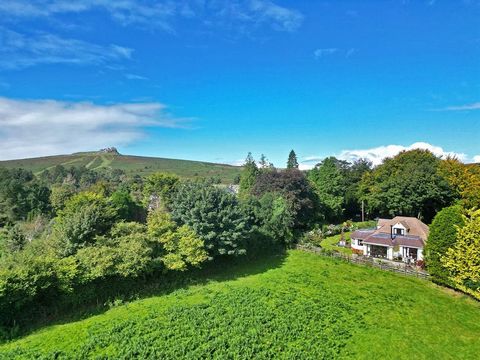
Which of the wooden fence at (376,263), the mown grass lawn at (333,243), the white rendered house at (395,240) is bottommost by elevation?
the mown grass lawn at (333,243)

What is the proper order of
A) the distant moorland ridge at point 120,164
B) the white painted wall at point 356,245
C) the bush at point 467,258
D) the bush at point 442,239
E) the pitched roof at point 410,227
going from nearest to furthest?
the bush at point 467,258
the bush at point 442,239
the pitched roof at point 410,227
the white painted wall at point 356,245
the distant moorland ridge at point 120,164

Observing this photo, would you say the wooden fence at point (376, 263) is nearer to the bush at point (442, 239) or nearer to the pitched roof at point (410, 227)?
the bush at point (442, 239)

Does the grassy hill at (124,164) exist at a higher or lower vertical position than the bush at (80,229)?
higher

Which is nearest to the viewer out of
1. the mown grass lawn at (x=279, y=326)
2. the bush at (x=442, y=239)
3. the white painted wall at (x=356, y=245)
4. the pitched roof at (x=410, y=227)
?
the mown grass lawn at (x=279, y=326)

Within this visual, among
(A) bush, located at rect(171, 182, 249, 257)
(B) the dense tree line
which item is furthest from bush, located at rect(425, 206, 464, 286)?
(A) bush, located at rect(171, 182, 249, 257)

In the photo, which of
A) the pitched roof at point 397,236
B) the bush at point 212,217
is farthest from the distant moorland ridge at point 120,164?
the bush at point 212,217

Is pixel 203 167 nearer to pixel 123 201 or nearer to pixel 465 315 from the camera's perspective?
pixel 123 201

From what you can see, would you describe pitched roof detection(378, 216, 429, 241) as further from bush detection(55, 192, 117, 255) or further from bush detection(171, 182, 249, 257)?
bush detection(55, 192, 117, 255)

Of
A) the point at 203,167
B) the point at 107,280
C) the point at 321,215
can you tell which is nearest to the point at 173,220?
the point at 107,280
